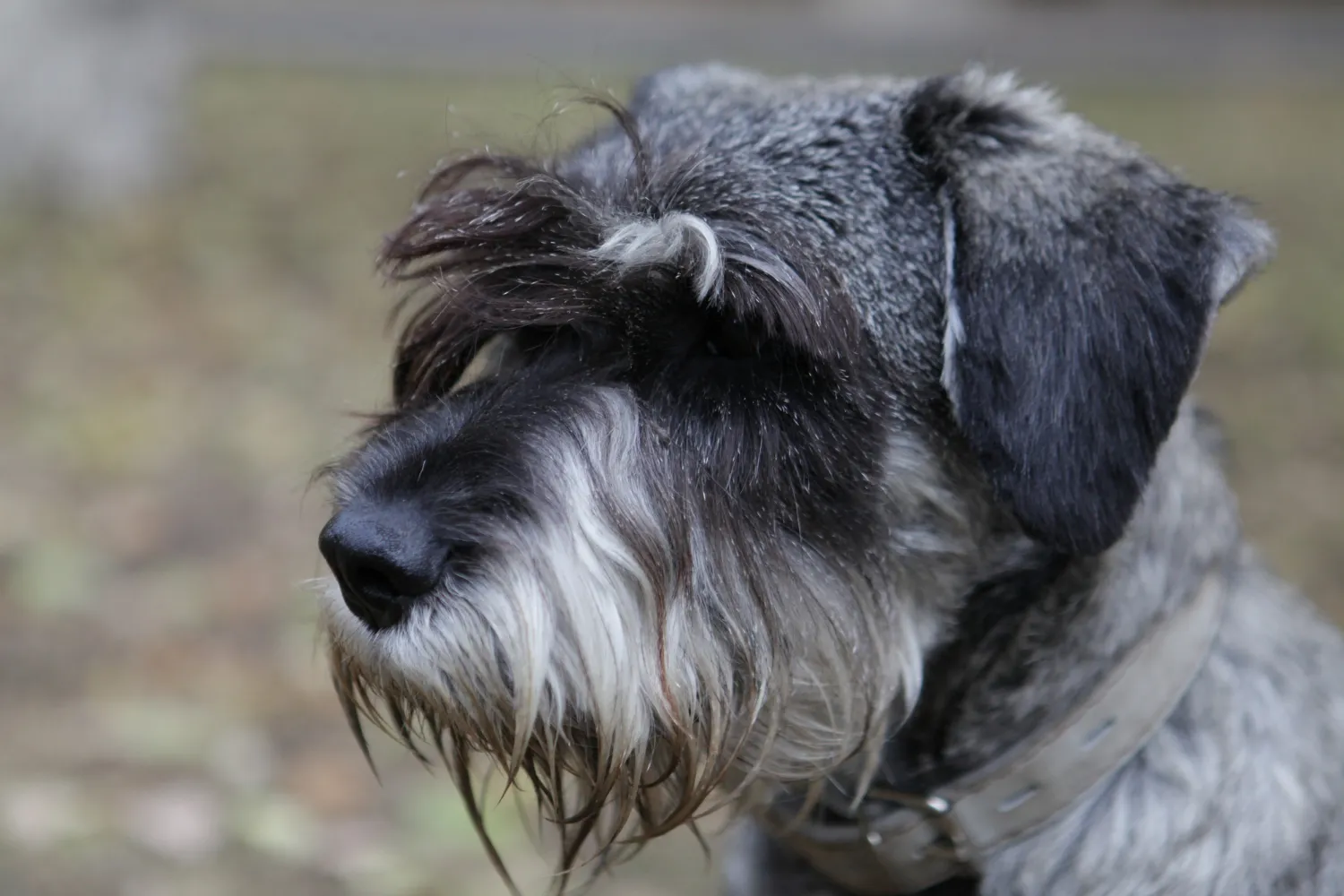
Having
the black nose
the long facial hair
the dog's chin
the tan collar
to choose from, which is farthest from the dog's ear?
the black nose

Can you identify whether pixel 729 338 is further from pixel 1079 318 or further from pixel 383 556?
pixel 383 556

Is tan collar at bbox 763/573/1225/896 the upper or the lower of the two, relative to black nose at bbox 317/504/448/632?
lower

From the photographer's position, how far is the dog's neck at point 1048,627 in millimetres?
2715

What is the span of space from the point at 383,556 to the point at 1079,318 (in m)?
1.29

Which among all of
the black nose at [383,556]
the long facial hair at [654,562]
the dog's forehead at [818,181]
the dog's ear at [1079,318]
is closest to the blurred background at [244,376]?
the dog's forehead at [818,181]

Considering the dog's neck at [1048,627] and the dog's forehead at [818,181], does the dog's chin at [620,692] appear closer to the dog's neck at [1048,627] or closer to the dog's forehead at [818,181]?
the dog's neck at [1048,627]

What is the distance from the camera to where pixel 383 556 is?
92.7 inches

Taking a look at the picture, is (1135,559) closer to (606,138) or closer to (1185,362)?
(1185,362)

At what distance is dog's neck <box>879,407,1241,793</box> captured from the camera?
271 cm

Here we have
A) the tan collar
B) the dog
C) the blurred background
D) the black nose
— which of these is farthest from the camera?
the blurred background

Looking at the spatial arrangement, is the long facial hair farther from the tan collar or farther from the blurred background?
the blurred background

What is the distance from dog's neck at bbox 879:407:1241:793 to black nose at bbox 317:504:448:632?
107cm

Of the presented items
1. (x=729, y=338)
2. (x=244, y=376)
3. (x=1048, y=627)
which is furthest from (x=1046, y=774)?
(x=244, y=376)

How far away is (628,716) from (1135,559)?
40.6 inches
